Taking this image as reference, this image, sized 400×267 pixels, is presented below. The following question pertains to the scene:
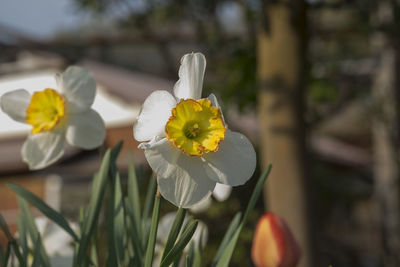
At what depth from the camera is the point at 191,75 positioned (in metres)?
0.71

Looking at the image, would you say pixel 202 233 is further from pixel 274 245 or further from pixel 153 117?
pixel 153 117

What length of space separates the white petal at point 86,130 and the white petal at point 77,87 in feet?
0.04

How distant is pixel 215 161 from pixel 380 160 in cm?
654

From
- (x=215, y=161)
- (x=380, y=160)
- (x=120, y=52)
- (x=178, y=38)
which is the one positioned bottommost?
(x=120, y=52)

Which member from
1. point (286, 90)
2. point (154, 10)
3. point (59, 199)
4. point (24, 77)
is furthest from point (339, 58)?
point (24, 77)

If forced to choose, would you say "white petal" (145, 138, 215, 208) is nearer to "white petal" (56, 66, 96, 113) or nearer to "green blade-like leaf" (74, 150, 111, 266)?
"green blade-like leaf" (74, 150, 111, 266)

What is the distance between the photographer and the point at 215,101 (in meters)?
0.71

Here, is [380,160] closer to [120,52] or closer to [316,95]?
[316,95]

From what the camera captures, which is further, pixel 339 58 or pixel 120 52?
pixel 120 52

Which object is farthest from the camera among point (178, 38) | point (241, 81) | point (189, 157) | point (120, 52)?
point (120, 52)

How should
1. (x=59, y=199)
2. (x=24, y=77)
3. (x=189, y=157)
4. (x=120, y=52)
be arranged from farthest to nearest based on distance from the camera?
(x=120, y=52)
(x=24, y=77)
(x=59, y=199)
(x=189, y=157)

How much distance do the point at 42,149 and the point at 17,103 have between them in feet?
0.30

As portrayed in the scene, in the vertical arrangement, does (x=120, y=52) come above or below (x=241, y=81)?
below

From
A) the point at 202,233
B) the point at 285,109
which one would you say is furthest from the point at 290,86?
the point at 202,233
